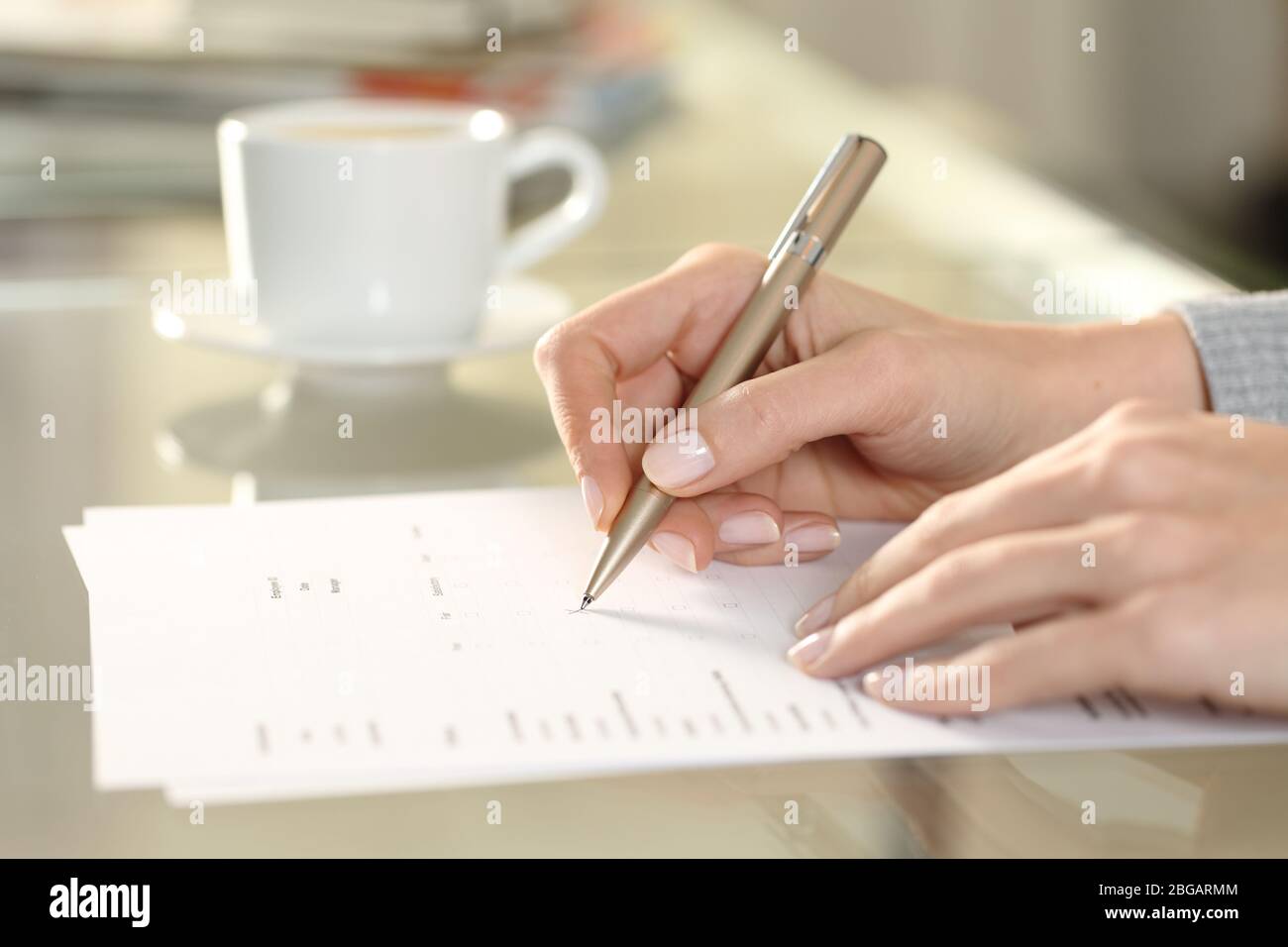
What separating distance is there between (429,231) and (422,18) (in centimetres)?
65

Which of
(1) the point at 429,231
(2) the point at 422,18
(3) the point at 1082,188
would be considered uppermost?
(2) the point at 422,18

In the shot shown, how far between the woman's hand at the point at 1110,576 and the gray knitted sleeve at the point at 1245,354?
0.19m

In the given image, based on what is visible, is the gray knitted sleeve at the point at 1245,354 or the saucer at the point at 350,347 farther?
the saucer at the point at 350,347

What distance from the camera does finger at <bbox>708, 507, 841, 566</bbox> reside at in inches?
24.6

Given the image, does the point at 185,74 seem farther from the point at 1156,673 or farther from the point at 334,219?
the point at 1156,673

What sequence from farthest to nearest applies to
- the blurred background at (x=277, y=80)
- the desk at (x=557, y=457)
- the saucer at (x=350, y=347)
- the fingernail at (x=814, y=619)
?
the blurred background at (x=277, y=80) → the saucer at (x=350, y=347) → the fingernail at (x=814, y=619) → the desk at (x=557, y=457)

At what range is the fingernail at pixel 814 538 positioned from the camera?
0.63m
